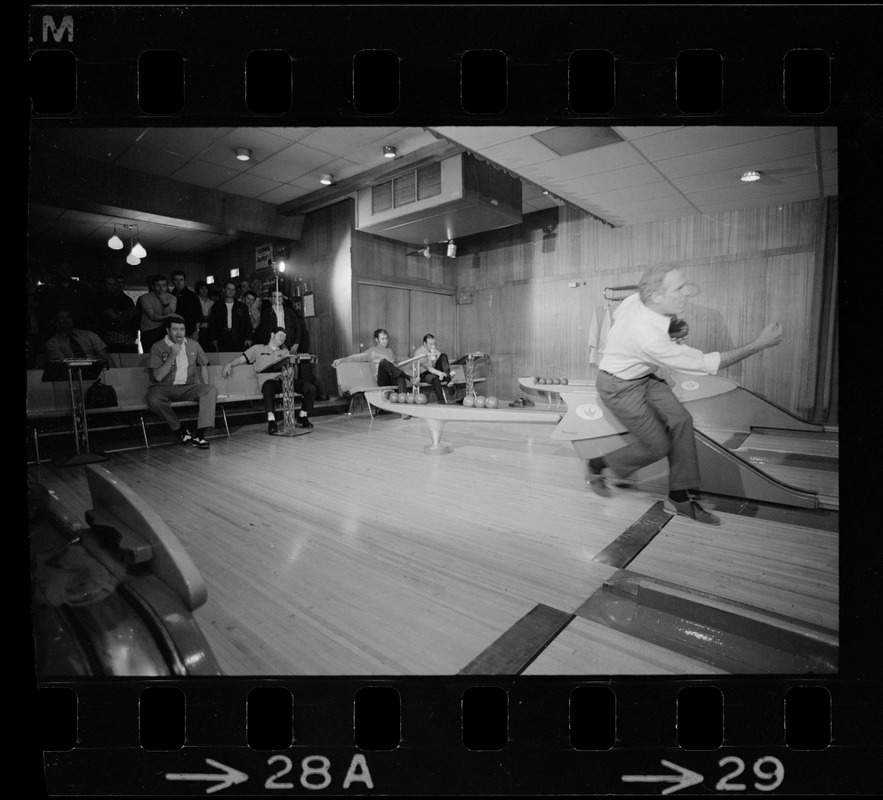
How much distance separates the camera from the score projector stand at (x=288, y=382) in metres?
3.76

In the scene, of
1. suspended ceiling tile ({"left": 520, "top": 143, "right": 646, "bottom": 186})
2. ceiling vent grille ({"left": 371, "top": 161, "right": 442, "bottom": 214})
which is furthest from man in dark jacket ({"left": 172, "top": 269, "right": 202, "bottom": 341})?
ceiling vent grille ({"left": 371, "top": 161, "right": 442, "bottom": 214})

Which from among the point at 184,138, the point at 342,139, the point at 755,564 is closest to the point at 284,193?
the point at 342,139

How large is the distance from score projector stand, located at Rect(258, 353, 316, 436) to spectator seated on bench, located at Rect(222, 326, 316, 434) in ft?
0.23

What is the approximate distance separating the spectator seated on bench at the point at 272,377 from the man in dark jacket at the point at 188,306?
1.04ft

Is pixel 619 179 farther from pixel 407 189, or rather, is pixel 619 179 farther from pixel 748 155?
pixel 407 189

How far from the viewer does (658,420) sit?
236cm

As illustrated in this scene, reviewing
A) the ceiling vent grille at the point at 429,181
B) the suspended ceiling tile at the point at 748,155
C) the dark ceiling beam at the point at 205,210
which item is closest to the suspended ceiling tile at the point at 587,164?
the suspended ceiling tile at the point at 748,155

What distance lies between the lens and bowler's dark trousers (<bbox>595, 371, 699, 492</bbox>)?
7.61 feet
